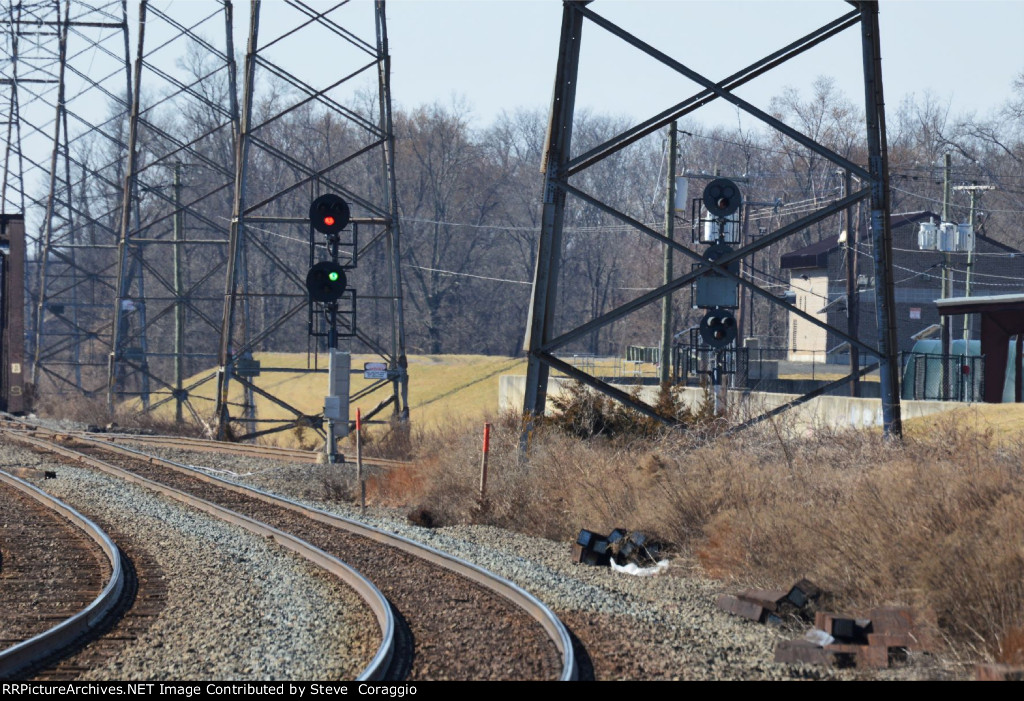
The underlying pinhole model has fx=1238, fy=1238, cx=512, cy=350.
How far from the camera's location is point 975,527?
955 cm

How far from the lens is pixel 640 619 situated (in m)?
9.80

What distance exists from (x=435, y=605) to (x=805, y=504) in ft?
12.7

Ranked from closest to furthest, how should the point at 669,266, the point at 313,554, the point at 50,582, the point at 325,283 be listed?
the point at 50,582, the point at 313,554, the point at 325,283, the point at 669,266

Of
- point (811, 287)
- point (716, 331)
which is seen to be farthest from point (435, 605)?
point (811, 287)

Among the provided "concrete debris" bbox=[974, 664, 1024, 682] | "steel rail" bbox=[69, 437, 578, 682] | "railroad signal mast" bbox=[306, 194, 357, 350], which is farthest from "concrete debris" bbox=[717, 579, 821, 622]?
"railroad signal mast" bbox=[306, 194, 357, 350]

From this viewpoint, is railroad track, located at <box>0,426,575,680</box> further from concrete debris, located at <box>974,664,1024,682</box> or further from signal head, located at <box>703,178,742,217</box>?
signal head, located at <box>703,178,742,217</box>

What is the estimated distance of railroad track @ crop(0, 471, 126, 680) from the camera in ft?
28.3

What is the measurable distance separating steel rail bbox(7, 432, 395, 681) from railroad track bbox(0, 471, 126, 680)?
1.72m

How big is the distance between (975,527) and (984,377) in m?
23.3

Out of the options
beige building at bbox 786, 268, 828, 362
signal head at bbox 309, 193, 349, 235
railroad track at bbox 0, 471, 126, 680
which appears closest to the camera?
railroad track at bbox 0, 471, 126, 680

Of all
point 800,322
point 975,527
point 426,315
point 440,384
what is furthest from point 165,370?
point 975,527

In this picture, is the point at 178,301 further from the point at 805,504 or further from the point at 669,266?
the point at 805,504

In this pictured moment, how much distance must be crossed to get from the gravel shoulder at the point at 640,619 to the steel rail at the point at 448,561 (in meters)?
0.18

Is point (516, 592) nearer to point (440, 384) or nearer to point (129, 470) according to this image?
point (129, 470)
